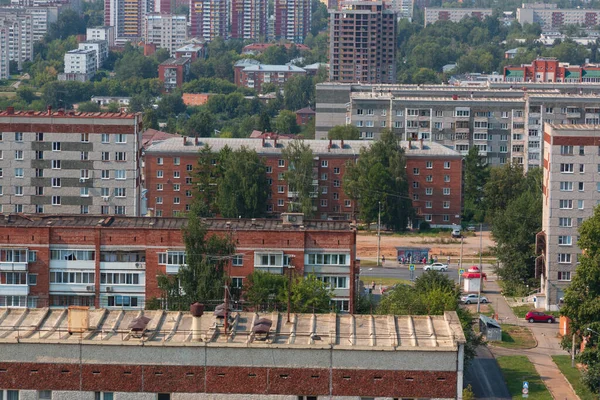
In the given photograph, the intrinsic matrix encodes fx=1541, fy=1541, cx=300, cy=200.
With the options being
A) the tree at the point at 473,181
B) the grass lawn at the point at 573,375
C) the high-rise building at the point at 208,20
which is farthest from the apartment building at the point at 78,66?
the grass lawn at the point at 573,375

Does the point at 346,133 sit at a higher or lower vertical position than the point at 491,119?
lower

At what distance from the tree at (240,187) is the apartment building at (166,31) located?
129 m

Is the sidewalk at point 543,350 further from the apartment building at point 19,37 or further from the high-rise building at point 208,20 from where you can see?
the high-rise building at point 208,20

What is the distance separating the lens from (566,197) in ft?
159

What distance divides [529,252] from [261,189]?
1451cm

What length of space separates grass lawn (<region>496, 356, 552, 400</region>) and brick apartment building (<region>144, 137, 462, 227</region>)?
2313 centimetres

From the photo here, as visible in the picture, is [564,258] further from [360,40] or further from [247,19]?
[247,19]

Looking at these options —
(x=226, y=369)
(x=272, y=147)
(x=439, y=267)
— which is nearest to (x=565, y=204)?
(x=439, y=267)

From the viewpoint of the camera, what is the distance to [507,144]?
7656cm

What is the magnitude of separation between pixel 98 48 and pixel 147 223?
407 feet

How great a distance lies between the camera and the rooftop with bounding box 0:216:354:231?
131 ft

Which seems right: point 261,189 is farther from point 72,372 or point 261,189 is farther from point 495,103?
point 72,372

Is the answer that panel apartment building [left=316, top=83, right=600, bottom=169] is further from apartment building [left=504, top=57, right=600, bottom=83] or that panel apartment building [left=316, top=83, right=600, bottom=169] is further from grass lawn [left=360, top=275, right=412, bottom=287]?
apartment building [left=504, top=57, right=600, bottom=83]

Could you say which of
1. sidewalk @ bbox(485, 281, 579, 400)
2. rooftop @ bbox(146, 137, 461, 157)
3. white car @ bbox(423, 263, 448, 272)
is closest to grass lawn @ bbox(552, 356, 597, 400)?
sidewalk @ bbox(485, 281, 579, 400)
